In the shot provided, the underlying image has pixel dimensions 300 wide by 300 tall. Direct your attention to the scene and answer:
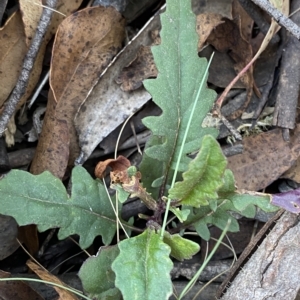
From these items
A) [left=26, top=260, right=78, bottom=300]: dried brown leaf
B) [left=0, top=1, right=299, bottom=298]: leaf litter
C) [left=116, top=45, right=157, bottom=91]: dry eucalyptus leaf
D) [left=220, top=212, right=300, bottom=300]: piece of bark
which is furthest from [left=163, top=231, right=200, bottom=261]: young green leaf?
[left=116, top=45, right=157, bottom=91]: dry eucalyptus leaf

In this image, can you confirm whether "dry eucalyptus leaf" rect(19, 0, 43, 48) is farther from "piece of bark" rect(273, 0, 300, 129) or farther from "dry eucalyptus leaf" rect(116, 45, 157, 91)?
"piece of bark" rect(273, 0, 300, 129)

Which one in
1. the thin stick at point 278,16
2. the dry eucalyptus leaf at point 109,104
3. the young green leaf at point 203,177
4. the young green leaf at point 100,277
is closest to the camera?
the young green leaf at point 203,177

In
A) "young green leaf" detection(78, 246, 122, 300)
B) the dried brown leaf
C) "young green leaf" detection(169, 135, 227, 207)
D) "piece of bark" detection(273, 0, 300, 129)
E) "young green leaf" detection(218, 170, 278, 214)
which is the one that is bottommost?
the dried brown leaf

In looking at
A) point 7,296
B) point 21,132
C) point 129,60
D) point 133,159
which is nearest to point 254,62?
point 129,60

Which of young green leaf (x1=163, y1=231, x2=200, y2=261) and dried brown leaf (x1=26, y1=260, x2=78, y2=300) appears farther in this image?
dried brown leaf (x1=26, y1=260, x2=78, y2=300)

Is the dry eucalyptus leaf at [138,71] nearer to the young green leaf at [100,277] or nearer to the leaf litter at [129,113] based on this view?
the leaf litter at [129,113]

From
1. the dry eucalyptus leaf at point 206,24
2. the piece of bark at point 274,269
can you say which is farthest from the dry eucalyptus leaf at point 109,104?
the piece of bark at point 274,269
